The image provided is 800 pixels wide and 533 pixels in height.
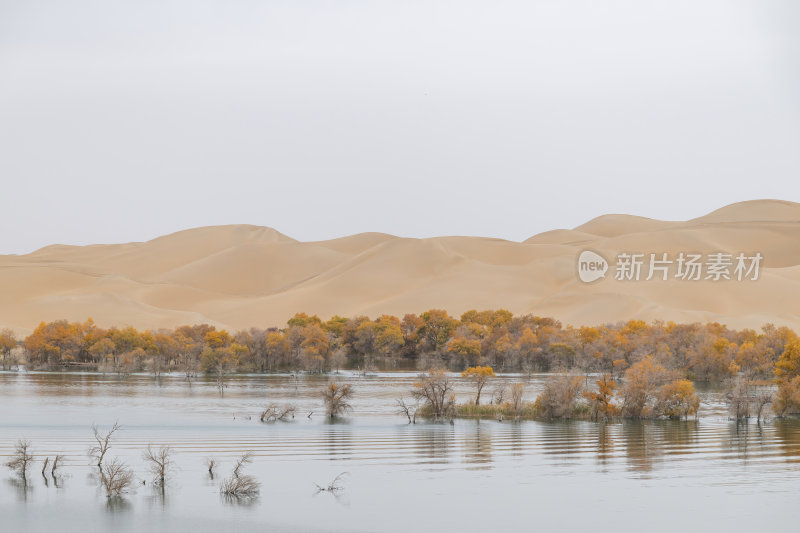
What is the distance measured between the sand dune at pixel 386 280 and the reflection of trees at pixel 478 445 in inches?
2445

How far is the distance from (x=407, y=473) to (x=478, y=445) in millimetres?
5299

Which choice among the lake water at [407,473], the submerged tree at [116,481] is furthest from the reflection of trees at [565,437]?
the submerged tree at [116,481]

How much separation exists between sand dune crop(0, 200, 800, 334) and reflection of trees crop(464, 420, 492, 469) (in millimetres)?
62096

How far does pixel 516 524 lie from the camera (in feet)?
72.5

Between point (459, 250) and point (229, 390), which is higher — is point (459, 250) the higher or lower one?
the higher one

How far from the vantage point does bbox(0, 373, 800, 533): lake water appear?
2236cm

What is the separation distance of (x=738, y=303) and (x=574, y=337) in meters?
46.8

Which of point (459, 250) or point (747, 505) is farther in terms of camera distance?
point (459, 250)

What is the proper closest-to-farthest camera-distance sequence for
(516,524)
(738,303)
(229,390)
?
(516,524) < (229,390) < (738,303)

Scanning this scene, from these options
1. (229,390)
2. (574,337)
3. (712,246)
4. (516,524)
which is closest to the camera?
(516,524)

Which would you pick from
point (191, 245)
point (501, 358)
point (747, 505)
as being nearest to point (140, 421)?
point (747, 505)

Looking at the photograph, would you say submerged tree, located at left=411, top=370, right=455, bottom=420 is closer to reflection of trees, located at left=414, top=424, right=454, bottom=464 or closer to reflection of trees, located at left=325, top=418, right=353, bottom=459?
reflection of trees, located at left=414, top=424, right=454, bottom=464

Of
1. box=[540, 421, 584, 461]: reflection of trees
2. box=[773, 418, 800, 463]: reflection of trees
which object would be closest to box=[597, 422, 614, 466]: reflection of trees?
box=[540, 421, 584, 461]: reflection of trees

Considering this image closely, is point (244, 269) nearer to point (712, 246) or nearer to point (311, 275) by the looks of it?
point (311, 275)
